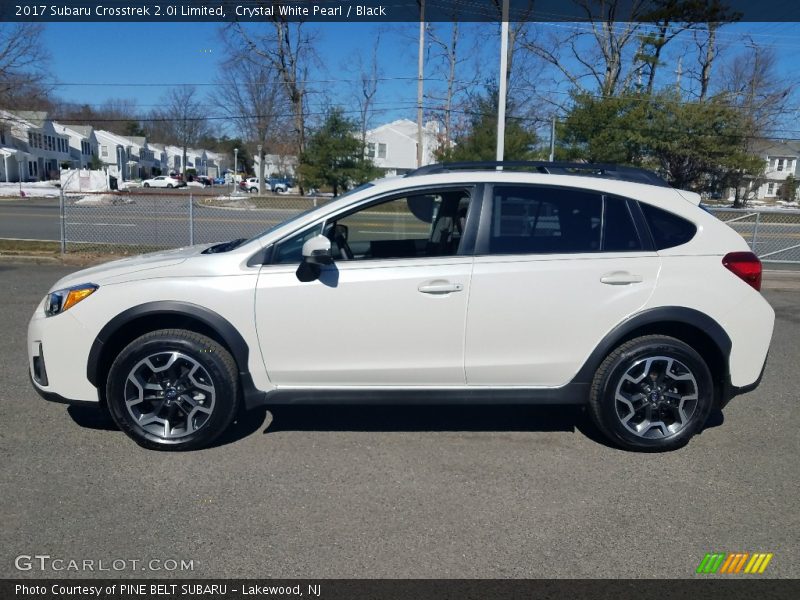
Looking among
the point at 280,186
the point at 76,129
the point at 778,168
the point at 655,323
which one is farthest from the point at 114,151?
the point at 655,323

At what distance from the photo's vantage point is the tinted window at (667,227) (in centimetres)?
425

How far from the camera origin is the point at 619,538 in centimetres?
325

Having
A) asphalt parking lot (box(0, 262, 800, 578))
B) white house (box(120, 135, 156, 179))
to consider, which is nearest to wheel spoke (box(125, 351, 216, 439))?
asphalt parking lot (box(0, 262, 800, 578))

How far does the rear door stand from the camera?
408 centimetres

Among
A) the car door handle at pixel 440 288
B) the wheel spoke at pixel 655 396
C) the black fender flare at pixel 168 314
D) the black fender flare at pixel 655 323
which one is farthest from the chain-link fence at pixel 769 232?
the black fender flare at pixel 168 314

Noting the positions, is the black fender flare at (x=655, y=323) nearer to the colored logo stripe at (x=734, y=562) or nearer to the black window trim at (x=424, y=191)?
the black window trim at (x=424, y=191)

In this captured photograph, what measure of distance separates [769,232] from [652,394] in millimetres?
11328

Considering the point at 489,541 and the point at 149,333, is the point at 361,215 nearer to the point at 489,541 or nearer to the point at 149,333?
the point at 149,333

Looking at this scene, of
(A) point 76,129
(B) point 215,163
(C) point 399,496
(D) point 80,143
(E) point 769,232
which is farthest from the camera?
(B) point 215,163

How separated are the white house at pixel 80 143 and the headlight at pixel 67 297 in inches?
3285

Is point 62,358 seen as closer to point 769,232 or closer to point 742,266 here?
point 742,266

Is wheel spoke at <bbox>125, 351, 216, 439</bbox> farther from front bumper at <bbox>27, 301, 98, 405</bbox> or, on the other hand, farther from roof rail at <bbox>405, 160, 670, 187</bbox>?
roof rail at <bbox>405, 160, 670, 187</bbox>

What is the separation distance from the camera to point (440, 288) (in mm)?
4031
